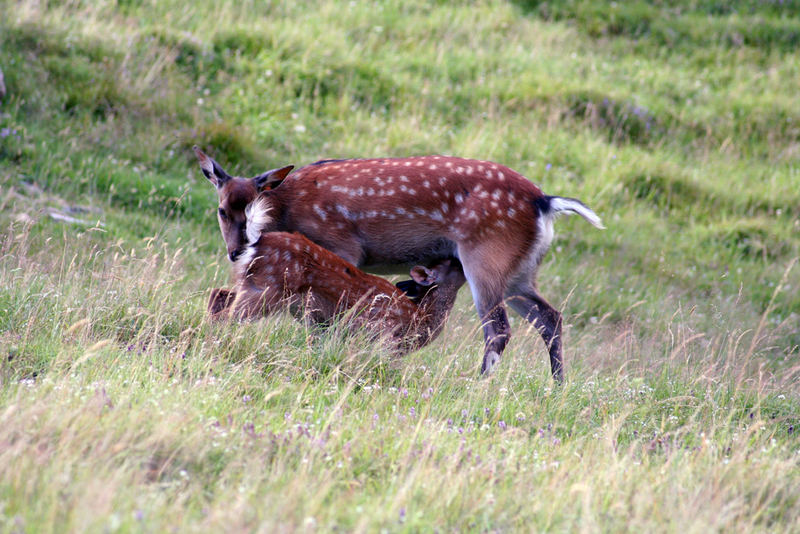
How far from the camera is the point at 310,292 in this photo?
18.5 feet

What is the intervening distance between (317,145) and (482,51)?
3636mm

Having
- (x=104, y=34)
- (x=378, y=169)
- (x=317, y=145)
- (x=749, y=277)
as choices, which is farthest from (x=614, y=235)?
(x=104, y=34)

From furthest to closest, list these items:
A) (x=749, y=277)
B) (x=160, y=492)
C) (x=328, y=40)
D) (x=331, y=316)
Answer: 1. (x=328, y=40)
2. (x=749, y=277)
3. (x=331, y=316)
4. (x=160, y=492)

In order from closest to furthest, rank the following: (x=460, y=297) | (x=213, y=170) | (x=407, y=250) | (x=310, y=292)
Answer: (x=310, y=292) < (x=407, y=250) < (x=213, y=170) < (x=460, y=297)

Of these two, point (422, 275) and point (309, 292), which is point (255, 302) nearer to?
point (309, 292)

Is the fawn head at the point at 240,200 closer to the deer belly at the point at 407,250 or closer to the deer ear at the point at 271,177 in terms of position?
the deer ear at the point at 271,177

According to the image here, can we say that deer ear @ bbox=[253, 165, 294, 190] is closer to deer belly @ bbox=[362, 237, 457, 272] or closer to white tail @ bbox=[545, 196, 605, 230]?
deer belly @ bbox=[362, 237, 457, 272]

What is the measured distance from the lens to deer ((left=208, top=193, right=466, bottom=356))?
222 inches

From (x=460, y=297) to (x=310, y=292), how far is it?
263 cm

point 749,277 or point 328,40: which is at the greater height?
point 328,40

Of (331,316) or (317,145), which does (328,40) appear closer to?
(317,145)

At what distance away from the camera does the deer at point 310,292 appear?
5641 mm

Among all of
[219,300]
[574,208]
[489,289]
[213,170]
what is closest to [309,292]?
[219,300]

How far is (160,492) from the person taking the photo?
327 centimetres
